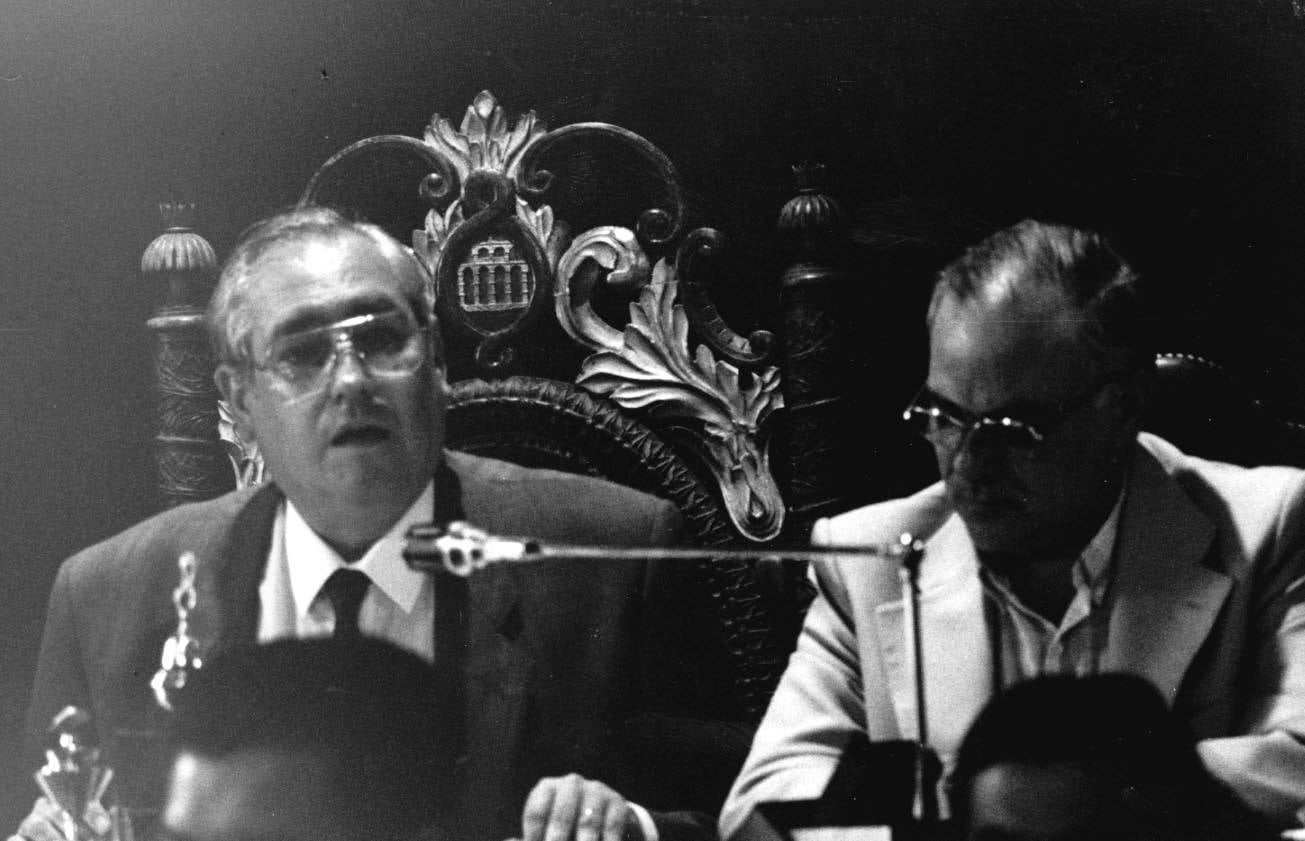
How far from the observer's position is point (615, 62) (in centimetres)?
320

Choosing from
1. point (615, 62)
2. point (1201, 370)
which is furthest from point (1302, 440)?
point (615, 62)

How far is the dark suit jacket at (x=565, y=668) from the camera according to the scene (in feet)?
9.97

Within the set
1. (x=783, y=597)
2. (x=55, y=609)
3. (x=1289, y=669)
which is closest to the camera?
(x=1289, y=669)

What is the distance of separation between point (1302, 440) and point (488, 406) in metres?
1.60

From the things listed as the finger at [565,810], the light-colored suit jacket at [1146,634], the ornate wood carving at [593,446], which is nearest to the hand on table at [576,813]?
the finger at [565,810]

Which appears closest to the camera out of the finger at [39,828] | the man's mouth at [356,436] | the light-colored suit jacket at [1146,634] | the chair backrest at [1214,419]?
the light-colored suit jacket at [1146,634]

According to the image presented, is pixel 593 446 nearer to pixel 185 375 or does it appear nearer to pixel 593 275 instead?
pixel 593 275

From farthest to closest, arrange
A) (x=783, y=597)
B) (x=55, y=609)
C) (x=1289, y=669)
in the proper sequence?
(x=55, y=609), (x=783, y=597), (x=1289, y=669)

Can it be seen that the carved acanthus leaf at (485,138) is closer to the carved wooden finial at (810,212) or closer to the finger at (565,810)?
the carved wooden finial at (810,212)

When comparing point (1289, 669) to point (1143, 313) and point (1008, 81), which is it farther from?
point (1008, 81)

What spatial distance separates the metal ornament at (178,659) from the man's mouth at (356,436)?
45 cm

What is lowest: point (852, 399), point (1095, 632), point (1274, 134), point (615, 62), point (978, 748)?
point (978, 748)

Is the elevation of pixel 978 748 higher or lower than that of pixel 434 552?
lower

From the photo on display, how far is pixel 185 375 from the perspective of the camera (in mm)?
3203
